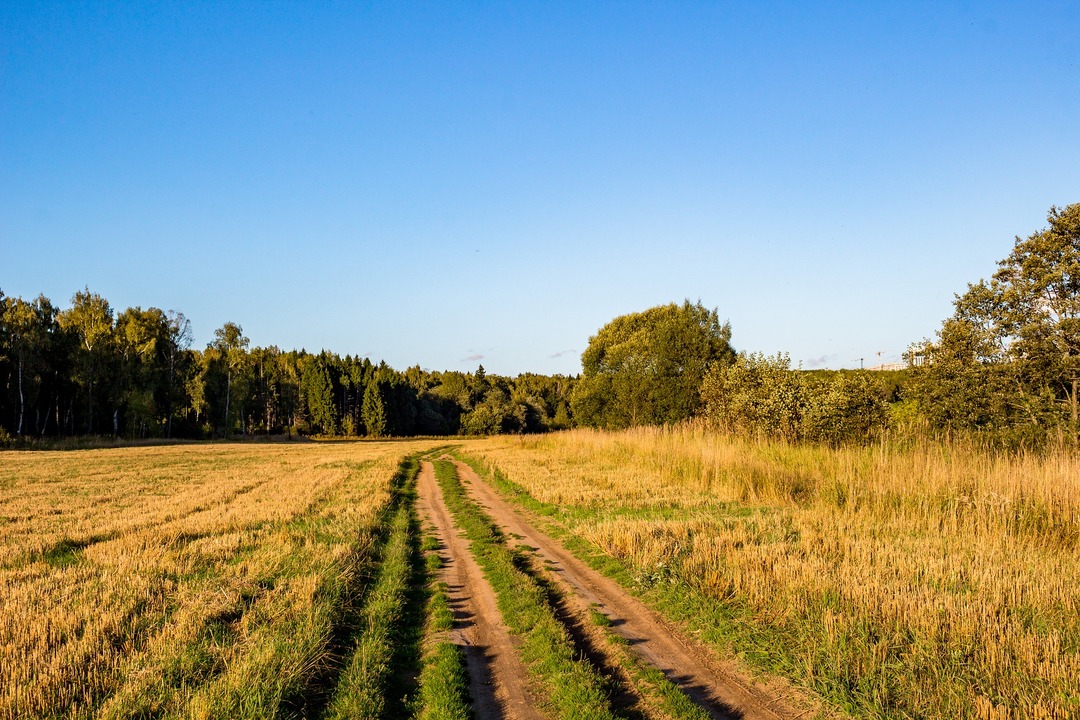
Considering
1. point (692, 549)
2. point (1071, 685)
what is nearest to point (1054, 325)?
point (692, 549)

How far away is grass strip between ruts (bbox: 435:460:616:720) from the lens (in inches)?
196

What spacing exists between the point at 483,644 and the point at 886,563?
573 centimetres

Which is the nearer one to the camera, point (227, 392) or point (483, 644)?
point (483, 644)

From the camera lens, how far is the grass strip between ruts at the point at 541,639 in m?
4.97

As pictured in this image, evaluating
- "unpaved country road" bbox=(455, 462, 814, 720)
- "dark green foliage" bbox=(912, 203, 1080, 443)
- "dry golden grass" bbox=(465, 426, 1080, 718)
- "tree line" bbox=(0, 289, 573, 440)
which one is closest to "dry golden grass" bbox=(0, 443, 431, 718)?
"unpaved country road" bbox=(455, 462, 814, 720)

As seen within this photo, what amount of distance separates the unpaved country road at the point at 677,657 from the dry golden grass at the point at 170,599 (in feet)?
11.4

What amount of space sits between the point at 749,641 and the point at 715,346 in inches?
1426

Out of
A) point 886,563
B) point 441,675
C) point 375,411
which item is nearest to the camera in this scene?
point 441,675

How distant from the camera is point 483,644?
6414 millimetres

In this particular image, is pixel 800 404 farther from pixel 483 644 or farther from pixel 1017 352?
pixel 483 644

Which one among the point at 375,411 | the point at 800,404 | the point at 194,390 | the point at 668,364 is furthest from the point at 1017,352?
the point at 375,411

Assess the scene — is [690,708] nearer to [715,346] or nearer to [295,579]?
[295,579]

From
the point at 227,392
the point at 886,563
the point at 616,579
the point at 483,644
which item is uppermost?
the point at 227,392

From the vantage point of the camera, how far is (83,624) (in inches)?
259
